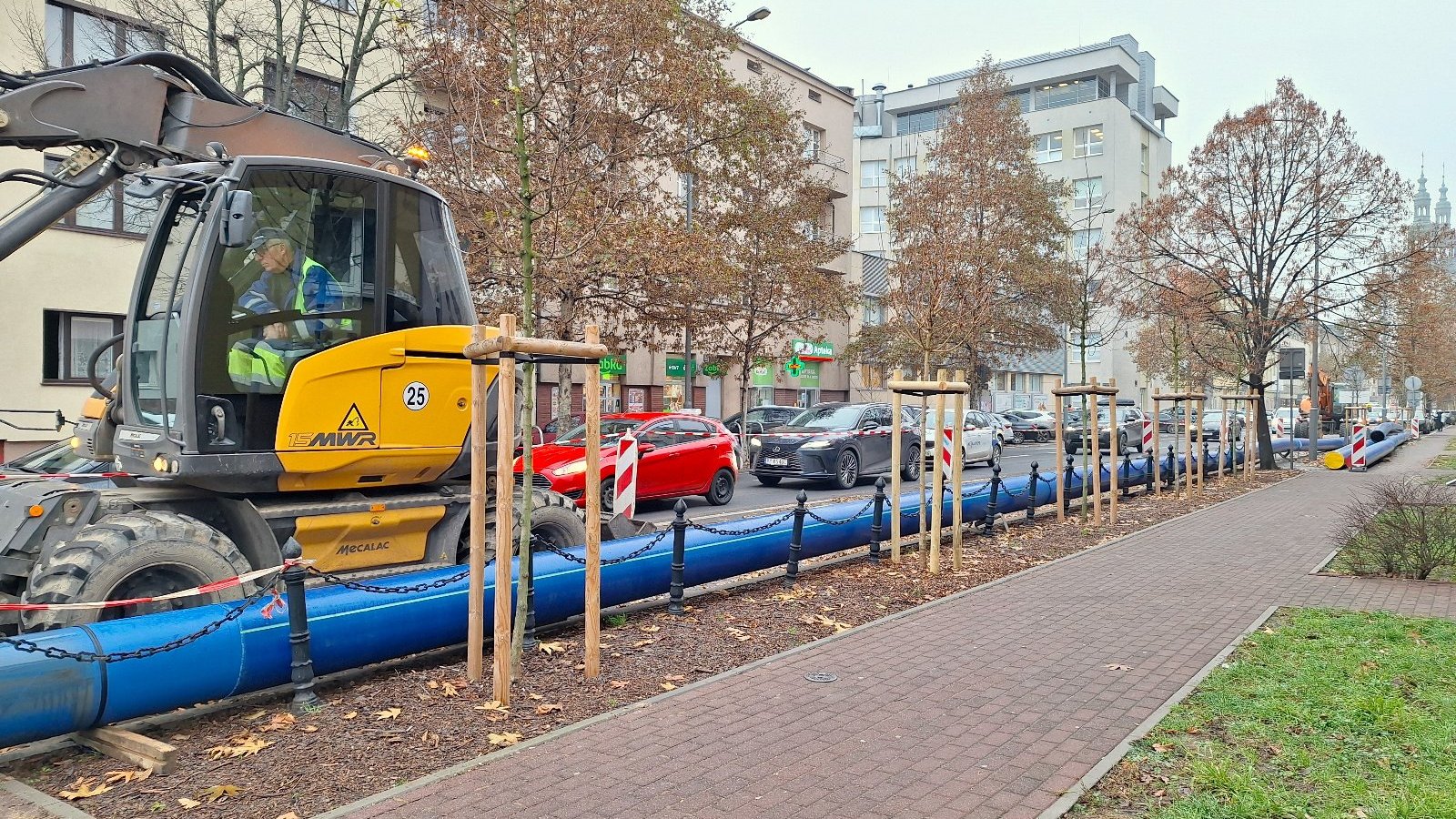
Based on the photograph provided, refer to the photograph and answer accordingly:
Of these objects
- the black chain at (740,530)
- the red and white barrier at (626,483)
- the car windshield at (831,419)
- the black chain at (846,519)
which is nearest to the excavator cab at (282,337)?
the black chain at (740,530)

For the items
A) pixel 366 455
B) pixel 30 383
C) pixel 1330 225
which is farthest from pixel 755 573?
pixel 1330 225

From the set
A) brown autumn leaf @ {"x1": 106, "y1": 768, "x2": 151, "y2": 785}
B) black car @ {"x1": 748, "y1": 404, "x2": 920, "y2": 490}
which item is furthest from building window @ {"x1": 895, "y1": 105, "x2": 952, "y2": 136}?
brown autumn leaf @ {"x1": 106, "y1": 768, "x2": 151, "y2": 785}

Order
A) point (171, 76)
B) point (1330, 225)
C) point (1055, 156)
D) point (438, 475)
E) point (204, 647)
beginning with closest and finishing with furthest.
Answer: point (204, 647)
point (171, 76)
point (438, 475)
point (1330, 225)
point (1055, 156)

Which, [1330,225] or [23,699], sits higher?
[1330,225]

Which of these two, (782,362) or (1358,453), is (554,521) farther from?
(1358,453)

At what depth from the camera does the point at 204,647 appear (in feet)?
17.0

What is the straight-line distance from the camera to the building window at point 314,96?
18.3 meters

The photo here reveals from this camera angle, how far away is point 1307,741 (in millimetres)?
5160

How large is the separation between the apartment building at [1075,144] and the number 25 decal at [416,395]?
56569mm

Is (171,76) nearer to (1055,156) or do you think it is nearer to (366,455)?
(366,455)

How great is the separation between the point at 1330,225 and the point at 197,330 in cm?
2474

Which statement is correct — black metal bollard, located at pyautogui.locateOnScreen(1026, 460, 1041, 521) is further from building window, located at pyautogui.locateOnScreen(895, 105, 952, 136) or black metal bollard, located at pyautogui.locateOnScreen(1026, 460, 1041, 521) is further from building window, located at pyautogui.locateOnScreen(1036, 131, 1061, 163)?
building window, located at pyautogui.locateOnScreen(895, 105, 952, 136)

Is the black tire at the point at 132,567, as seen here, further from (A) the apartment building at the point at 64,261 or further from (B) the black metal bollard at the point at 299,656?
(A) the apartment building at the point at 64,261

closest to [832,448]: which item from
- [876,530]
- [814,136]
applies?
[876,530]
